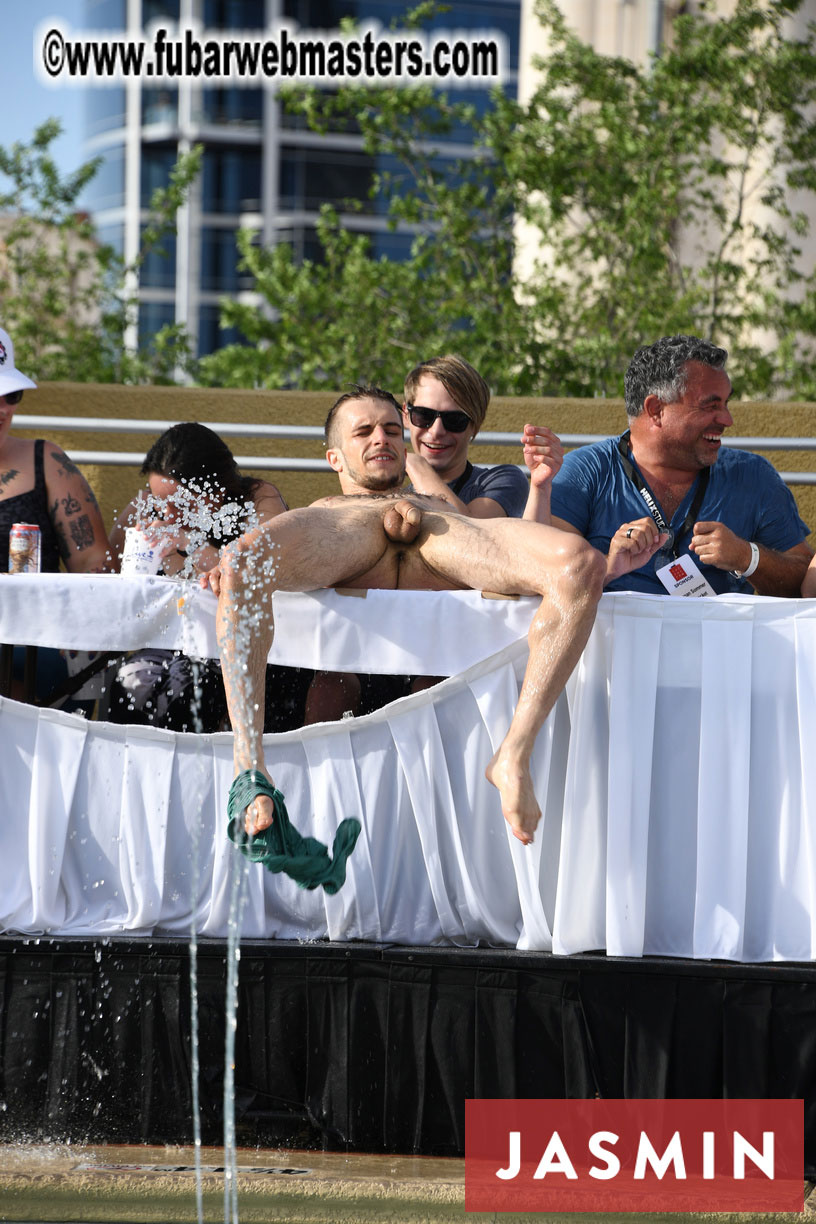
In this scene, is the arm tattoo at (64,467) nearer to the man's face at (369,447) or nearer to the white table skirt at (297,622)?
the man's face at (369,447)

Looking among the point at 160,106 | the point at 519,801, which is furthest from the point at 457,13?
the point at 519,801

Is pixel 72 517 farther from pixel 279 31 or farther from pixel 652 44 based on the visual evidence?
pixel 652 44

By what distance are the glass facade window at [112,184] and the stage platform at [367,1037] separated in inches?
2428

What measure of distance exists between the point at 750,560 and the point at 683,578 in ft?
0.67

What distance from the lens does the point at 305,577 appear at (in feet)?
9.19

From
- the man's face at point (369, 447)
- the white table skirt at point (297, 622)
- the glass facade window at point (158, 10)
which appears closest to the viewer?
the white table skirt at point (297, 622)

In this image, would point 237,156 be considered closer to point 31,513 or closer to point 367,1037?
point 31,513

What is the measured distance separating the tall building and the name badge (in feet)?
171

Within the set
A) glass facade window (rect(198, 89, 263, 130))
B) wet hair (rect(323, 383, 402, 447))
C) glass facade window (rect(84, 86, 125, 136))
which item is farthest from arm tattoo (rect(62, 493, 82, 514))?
glass facade window (rect(84, 86, 125, 136))

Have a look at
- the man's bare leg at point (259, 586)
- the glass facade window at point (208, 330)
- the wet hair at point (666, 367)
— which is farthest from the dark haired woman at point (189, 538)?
the glass facade window at point (208, 330)

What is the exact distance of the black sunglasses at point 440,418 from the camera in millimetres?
3887

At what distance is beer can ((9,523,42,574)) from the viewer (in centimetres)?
335

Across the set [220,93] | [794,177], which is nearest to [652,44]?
[794,177]

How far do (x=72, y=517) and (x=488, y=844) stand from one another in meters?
1.68
